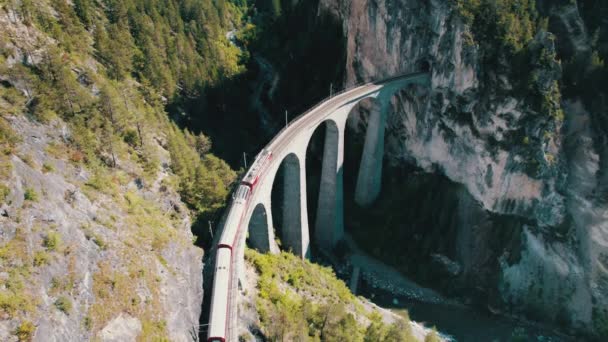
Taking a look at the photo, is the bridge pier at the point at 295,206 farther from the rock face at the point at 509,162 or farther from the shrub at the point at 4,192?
the shrub at the point at 4,192

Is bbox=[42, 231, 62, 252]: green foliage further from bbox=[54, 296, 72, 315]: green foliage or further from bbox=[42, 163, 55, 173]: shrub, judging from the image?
bbox=[42, 163, 55, 173]: shrub

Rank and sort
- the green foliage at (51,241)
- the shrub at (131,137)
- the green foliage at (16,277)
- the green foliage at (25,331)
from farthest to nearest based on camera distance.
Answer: the shrub at (131,137) → the green foliage at (51,241) → the green foliage at (16,277) → the green foliage at (25,331)

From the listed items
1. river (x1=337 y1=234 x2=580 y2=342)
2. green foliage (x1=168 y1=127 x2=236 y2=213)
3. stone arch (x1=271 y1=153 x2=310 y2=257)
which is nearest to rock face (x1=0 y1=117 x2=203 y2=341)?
green foliage (x1=168 y1=127 x2=236 y2=213)

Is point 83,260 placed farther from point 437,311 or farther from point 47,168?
point 437,311

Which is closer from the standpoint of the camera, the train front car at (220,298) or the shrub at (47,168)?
the train front car at (220,298)

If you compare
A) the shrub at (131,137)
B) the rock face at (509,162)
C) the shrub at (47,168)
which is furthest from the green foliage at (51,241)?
the rock face at (509,162)

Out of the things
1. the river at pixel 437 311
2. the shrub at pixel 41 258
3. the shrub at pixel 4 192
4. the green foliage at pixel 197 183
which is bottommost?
the river at pixel 437 311

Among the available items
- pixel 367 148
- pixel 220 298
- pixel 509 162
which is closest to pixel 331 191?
pixel 367 148
